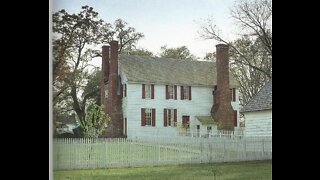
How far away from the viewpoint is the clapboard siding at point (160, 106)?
294 centimetres

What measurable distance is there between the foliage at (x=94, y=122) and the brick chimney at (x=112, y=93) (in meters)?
0.03

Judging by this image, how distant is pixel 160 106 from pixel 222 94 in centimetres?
41

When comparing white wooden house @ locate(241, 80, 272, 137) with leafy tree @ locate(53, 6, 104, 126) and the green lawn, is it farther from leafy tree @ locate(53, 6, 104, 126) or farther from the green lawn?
leafy tree @ locate(53, 6, 104, 126)

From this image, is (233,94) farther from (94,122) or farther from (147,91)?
(94,122)

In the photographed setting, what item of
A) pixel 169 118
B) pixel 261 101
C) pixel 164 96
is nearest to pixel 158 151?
pixel 169 118

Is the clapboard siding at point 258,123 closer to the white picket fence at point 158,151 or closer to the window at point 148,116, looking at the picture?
the white picket fence at point 158,151

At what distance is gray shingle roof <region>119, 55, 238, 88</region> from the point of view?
2928 millimetres
